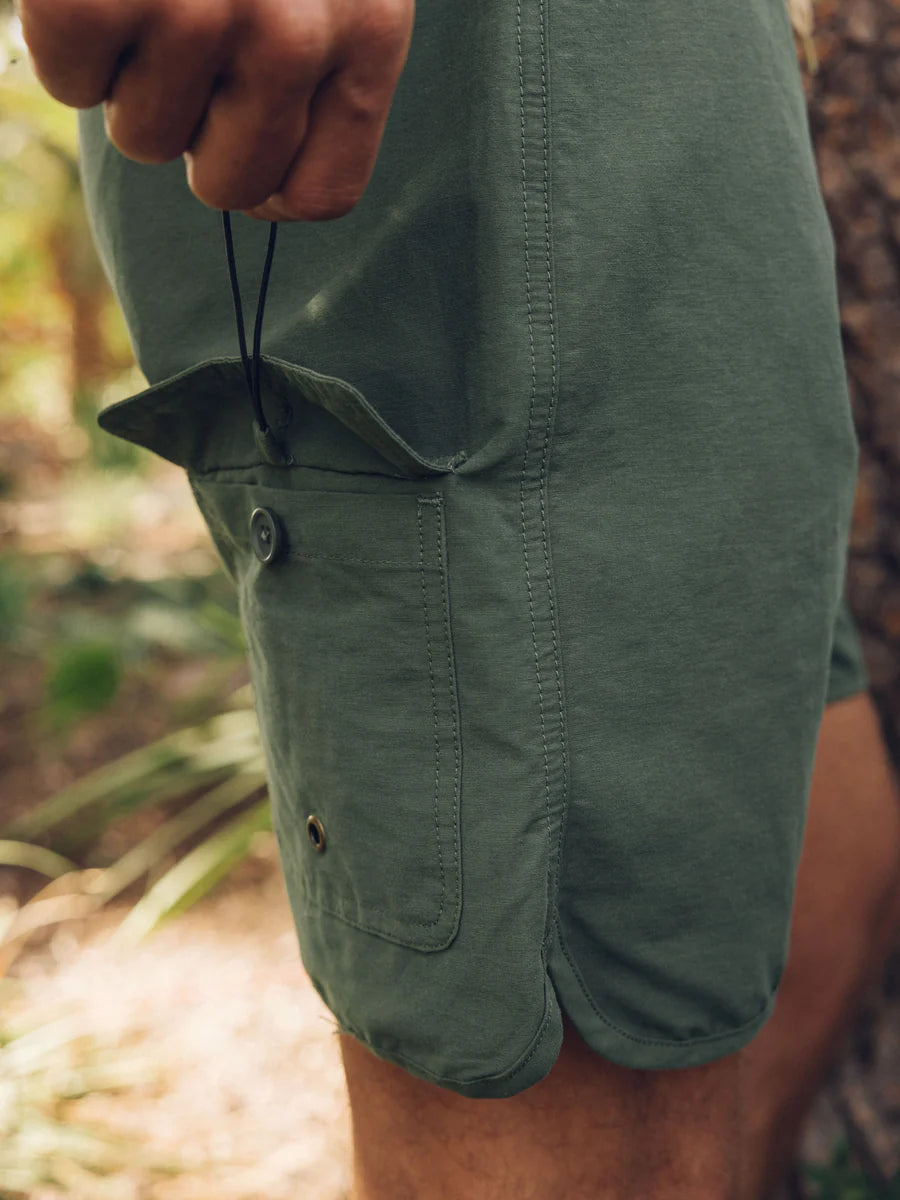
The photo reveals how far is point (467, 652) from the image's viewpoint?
2.16ft

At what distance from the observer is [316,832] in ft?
2.46

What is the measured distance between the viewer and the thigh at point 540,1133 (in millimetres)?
754

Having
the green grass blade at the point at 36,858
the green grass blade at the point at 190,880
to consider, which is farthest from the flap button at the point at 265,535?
the green grass blade at the point at 36,858


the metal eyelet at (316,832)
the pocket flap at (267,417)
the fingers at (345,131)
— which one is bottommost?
the metal eyelet at (316,832)

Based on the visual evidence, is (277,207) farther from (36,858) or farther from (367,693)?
(36,858)

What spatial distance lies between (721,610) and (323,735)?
282 mm

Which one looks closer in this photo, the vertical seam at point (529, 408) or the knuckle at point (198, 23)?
the knuckle at point (198, 23)

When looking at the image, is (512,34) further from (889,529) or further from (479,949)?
(889,529)

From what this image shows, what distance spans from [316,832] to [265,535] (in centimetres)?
21

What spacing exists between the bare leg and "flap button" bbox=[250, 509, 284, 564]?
563 millimetres

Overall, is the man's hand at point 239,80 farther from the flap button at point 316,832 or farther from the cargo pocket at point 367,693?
the flap button at point 316,832

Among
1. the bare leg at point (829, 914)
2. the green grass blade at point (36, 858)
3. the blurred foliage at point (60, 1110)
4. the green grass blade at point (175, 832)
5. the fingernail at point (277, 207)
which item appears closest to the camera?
the fingernail at point (277, 207)

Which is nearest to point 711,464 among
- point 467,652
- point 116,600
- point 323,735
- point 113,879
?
point 467,652

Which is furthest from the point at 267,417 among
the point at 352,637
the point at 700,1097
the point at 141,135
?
the point at 700,1097
